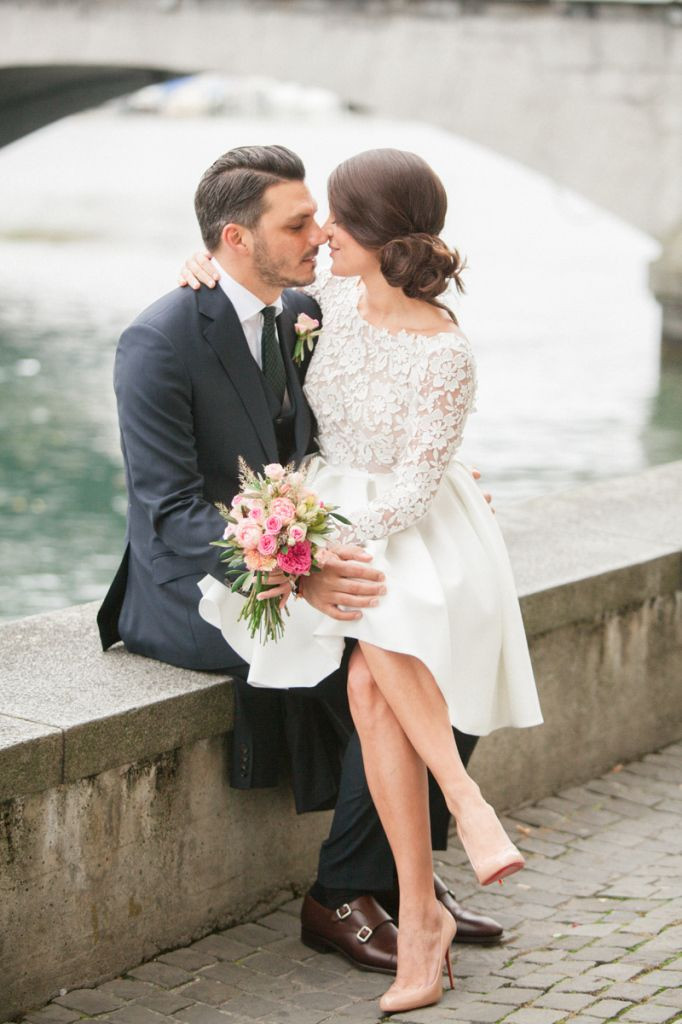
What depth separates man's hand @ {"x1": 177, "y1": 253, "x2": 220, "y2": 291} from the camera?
3.71m

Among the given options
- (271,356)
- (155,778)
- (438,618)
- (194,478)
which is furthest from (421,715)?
(271,356)

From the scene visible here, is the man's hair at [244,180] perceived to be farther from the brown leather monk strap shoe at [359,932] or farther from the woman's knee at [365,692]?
the brown leather monk strap shoe at [359,932]

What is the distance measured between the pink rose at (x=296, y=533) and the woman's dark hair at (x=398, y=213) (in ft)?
2.12

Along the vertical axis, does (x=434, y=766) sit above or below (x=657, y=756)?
above

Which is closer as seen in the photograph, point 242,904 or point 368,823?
point 368,823

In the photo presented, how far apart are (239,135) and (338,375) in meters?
50.5

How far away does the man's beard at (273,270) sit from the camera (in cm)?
371

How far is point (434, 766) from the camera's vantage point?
3312mm

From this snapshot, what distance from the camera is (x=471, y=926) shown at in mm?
3648

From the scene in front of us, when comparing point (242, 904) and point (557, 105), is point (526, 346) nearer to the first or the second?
point (557, 105)

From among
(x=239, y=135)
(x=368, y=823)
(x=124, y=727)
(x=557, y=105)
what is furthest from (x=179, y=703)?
(x=239, y=135)

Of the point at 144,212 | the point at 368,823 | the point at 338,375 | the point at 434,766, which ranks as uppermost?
the point at 338,375

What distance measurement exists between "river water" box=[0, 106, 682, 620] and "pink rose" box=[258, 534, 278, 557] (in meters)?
5.32

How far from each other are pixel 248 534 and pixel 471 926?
A: 1058mm
